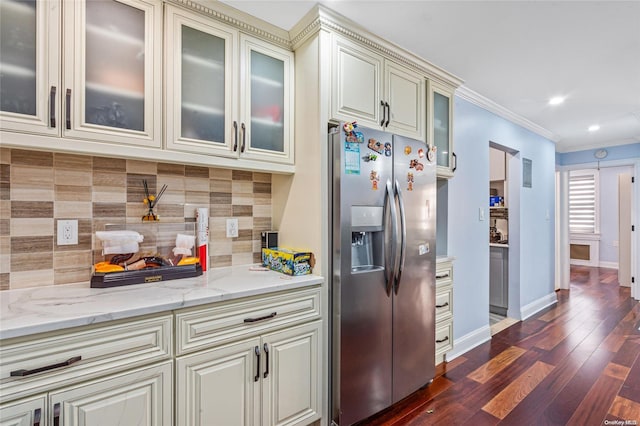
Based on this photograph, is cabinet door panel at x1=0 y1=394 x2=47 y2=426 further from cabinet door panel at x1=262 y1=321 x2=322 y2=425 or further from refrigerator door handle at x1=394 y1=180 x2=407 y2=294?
refrigerator door handle at x1=394 y1=180 x2=407 y2=294

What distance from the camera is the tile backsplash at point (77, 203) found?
1.40 metres

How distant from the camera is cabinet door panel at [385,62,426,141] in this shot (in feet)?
6.93

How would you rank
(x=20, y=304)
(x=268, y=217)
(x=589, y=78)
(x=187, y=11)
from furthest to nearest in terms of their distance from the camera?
(x=589, y=78), (x=268, y=217), (x=187, y=11), (x=20, y=304)

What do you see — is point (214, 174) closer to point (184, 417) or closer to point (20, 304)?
point (20, 304)

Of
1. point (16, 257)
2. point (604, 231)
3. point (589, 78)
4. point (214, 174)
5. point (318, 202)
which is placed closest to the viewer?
point (16, 257)

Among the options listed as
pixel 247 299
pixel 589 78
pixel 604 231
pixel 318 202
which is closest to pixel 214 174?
pixel 318 202

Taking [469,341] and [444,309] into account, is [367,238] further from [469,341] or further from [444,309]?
[469,341]

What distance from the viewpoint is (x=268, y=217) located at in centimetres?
218

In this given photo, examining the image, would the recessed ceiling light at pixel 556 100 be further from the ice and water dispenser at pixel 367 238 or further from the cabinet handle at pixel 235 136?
the cabinet handle at pixel 235 136

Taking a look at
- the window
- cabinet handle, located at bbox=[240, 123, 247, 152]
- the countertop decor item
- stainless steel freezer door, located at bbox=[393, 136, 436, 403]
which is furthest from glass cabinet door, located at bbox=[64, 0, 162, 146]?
the window

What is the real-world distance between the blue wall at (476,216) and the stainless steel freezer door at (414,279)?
685mm

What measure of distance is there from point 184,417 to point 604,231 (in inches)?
353

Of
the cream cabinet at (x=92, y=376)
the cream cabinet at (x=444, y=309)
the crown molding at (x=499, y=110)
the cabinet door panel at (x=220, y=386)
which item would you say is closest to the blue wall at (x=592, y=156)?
the crown molding at (x=499, y=110)

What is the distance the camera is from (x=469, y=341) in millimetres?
2875
